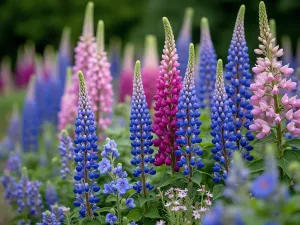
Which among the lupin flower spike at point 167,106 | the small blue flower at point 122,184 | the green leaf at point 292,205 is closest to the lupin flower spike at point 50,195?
the lupin flower spike at point 167,106

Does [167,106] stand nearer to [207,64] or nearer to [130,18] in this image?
[207,64]

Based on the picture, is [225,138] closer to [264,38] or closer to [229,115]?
[229,115]

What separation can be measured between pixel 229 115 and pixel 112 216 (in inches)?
43.6

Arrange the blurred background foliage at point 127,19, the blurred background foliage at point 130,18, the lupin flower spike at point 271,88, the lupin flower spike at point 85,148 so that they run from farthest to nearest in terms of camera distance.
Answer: the blurred background foliage at point 130,18 → the blurred background foliage at point 127,19 → the lupin flower spike at point 85,148 → the lupin flower spike at point 271,88

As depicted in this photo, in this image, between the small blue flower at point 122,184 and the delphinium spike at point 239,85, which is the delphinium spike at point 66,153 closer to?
the small blue flower at point 122,184

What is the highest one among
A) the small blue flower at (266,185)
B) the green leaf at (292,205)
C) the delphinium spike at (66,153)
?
the delphinium spike at (66,153)

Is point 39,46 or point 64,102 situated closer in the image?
point 64,102

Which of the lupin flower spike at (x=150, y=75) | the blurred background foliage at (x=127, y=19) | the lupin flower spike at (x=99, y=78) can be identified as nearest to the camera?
the lupin flower spike at (x=99, y=78)

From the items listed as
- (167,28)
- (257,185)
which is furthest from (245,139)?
(257,185)

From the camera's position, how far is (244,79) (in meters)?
4.71

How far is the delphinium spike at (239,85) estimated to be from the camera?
464cm

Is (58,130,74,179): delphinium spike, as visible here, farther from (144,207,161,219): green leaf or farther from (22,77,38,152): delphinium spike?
(22,77,38,152): delphinium spike

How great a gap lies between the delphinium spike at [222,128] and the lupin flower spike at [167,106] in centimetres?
38

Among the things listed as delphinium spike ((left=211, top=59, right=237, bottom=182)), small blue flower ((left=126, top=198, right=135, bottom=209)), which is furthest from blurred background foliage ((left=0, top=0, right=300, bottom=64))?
small blue flower ((left=126, top=198, right=135, bottom=209))
